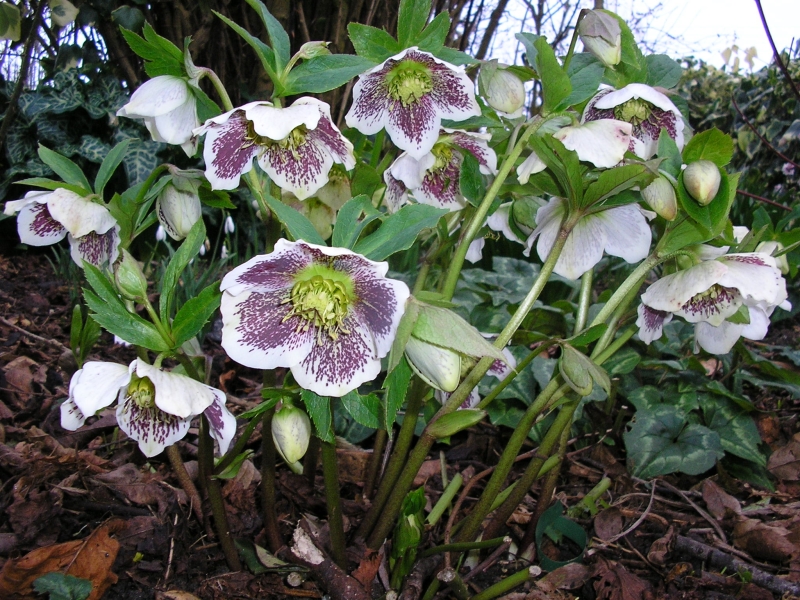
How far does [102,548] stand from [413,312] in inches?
23.3

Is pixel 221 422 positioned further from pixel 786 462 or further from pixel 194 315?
pixel 786 462

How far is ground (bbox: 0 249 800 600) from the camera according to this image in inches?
33.3

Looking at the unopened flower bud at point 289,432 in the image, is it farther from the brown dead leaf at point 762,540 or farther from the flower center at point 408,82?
the brown dead leaf at point 762,540

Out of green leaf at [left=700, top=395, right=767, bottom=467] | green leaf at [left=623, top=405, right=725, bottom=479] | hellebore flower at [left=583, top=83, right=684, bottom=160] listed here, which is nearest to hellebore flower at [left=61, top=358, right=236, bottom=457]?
hellebore flower at [left=583, top=83, right=684, bottom=160]

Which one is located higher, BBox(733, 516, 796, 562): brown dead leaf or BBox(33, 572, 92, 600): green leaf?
BBox(733, 516, 796, 562): brown dead leaf

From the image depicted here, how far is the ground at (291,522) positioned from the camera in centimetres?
85

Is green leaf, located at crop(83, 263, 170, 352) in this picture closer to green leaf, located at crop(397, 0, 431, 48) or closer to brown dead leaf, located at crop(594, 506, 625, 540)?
green leaf, located at crop(397, 0, 431, 48)

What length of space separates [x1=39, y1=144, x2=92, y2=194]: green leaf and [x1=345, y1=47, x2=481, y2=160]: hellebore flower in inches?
14.0

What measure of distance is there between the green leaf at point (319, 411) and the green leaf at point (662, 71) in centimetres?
60

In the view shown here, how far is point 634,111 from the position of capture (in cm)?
81

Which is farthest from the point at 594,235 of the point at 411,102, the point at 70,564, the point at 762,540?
the point at 70,564

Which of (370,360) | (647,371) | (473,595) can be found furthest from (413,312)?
(647,371)

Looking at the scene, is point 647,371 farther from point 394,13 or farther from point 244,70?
point 244,70

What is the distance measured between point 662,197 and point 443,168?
12.1 inches
